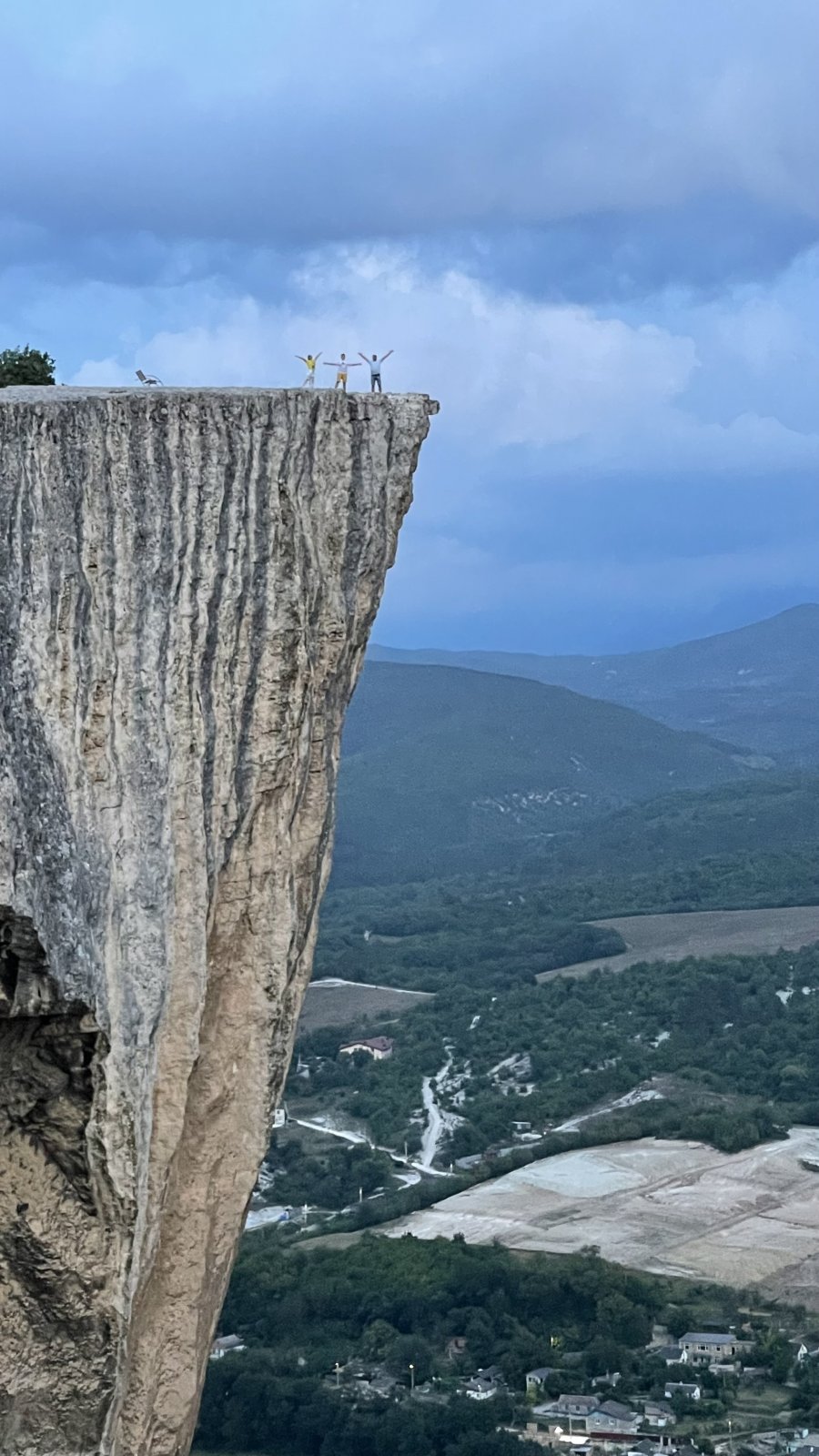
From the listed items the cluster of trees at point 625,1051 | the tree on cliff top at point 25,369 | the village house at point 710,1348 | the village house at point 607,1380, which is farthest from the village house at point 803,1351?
the tree on cliff top at point 25,369

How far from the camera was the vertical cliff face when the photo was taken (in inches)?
298

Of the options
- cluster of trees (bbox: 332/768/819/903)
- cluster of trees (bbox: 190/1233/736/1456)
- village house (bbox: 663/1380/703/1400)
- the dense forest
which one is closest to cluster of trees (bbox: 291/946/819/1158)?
the dense forest

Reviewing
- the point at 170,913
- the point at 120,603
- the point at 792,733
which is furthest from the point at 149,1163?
the point at 792,733

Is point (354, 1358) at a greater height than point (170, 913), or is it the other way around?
point (170, 913)

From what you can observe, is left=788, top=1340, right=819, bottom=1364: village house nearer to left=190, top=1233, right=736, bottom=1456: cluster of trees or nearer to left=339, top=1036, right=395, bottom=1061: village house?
left=190, top=1233, right=736, bottom=1456: cluster of trees

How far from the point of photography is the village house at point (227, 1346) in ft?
101

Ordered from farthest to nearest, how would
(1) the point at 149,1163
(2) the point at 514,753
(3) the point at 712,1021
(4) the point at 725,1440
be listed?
(2) the point at 514,753, (3) the point at 712,1021, (4) the point at 725,1440, (1) the point at 149,1163

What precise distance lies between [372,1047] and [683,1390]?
25985 mm

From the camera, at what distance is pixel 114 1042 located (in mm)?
7711

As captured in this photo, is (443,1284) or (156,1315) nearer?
(156,1315)

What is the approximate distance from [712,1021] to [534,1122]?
10508 mm

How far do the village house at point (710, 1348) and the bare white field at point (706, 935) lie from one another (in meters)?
33.0

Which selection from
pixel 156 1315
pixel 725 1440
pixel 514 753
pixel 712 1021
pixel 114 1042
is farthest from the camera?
pixel 514 753

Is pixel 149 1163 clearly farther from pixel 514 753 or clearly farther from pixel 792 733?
pixel 792 733
